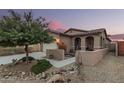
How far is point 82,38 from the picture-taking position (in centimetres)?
425

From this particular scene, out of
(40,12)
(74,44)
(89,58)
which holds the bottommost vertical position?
(89,58)

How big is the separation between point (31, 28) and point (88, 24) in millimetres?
1479

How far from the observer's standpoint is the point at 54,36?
432 centimetres

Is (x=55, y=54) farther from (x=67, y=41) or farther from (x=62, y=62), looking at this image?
(x=67, y=41)

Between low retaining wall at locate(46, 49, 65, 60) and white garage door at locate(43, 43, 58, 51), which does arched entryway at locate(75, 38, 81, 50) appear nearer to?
low retaining wall at locate(46, 49, 65, 60)

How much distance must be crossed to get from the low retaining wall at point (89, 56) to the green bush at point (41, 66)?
0.83 meters

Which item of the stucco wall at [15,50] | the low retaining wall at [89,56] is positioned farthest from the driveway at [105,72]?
the stucco wall at [15,50]

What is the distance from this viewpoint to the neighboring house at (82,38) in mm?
4160

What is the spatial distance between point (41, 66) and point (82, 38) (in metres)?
1.30

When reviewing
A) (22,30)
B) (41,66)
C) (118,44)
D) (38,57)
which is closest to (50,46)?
(38,57)
